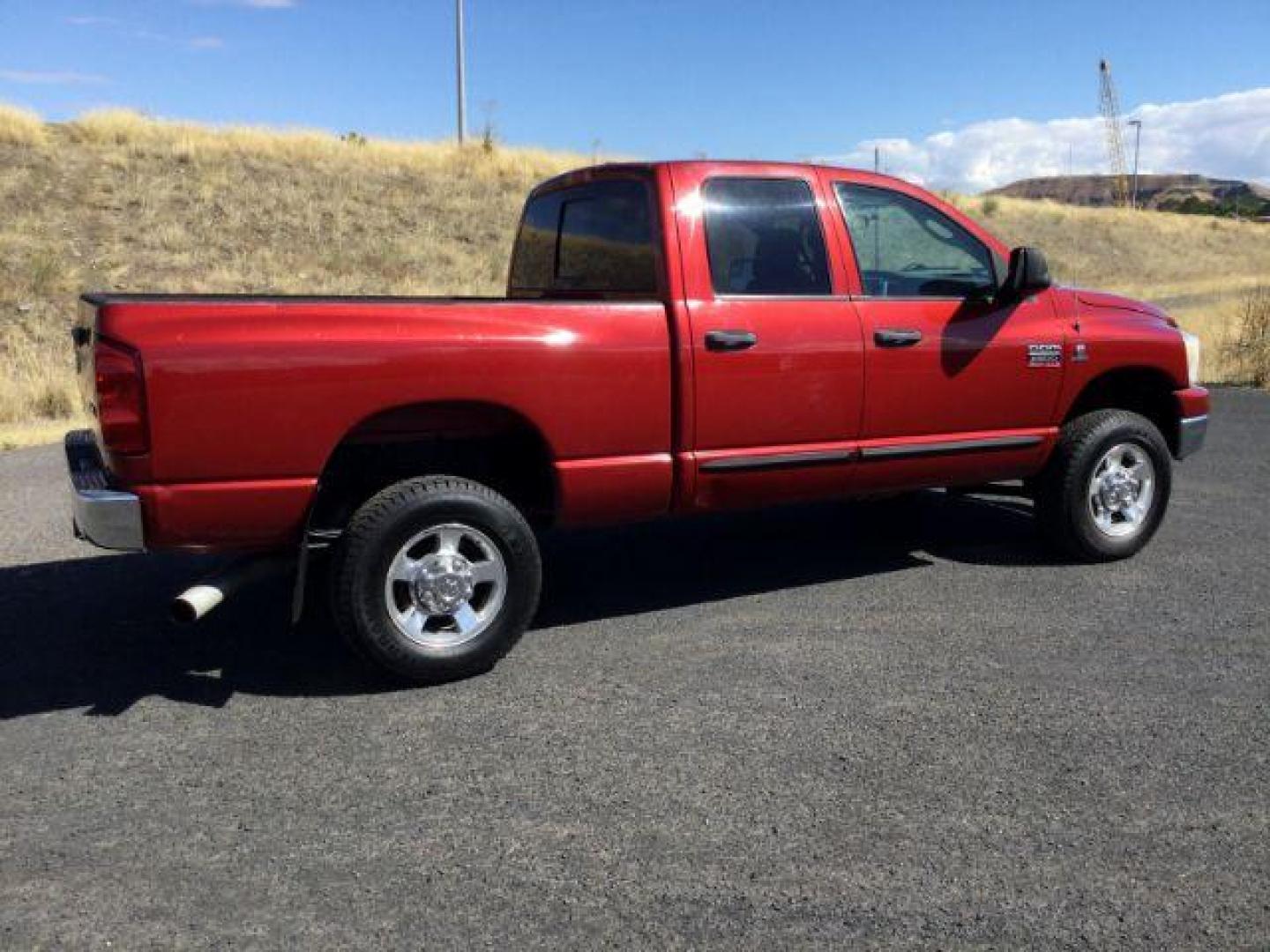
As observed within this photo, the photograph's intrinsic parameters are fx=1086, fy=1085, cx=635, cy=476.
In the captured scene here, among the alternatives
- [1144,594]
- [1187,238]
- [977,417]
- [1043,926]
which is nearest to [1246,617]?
[1144,594]

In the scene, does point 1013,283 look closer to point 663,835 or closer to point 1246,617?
point 1246,617

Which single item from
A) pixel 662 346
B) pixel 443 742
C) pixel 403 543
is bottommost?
pixel 443 742

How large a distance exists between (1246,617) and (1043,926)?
2.85 metres

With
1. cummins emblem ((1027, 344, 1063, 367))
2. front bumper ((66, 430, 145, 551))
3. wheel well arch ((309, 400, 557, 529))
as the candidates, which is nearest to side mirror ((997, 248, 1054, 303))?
cummins emblem ((1027, 344, 1063, 367))

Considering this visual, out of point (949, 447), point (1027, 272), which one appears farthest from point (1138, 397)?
point (949, 447)

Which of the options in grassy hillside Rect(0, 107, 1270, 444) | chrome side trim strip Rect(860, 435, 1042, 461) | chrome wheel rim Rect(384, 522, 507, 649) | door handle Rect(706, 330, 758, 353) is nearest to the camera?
chrome wheel rim Rect(384, 522, 507, 649)

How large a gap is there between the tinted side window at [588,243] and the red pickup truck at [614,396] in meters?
0.02

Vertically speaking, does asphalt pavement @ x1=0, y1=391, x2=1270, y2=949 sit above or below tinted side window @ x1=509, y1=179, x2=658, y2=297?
below

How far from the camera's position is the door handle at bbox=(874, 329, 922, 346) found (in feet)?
16.1

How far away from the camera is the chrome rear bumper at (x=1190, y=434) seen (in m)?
5.98

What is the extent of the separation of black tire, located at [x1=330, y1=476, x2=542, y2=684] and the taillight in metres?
0.82

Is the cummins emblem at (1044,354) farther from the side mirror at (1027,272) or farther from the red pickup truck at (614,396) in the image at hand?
the side mirror at (1027,272)

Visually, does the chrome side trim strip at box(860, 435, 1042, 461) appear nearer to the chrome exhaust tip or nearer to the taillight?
the chrome exhaust tip

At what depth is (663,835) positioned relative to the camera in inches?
119
